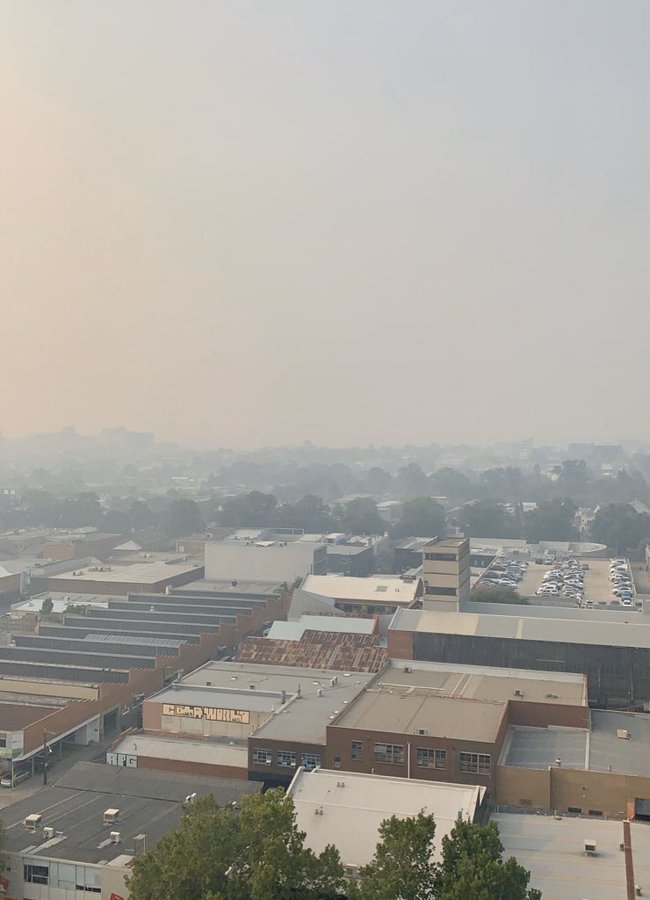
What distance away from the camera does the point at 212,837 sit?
11828mm

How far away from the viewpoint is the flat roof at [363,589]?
33.7 metres

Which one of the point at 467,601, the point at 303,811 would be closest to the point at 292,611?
the point at 467,601

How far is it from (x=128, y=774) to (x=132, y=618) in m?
14.3

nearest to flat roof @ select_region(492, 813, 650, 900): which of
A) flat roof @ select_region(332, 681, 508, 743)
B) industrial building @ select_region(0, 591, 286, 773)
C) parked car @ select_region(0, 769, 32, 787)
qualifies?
flat roof @ select_region(332, 681, 508, 743)

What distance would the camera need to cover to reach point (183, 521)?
62.8 metres

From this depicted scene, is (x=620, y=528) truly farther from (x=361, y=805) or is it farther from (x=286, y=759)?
(x=361, y=805)

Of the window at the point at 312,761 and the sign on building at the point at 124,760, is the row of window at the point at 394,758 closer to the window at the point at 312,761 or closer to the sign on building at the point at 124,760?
the window at the point at 312,761

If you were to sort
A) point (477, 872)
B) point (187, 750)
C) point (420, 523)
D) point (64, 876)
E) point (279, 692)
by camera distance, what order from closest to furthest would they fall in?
point (477, 872) → point (64, 876) → point (187, 750) → point (279, 692) → point (420, 523)

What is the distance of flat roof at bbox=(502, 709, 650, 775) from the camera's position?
688 inches

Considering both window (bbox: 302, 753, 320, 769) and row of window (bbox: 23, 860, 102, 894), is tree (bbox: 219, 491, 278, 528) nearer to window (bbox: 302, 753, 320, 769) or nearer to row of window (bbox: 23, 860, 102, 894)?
window (bbox: 302, 753, 320, 769)

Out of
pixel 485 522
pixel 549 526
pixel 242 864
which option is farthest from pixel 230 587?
pixel 549 526

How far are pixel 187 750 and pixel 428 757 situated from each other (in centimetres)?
559

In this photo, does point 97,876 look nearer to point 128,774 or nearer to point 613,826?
point 128,774

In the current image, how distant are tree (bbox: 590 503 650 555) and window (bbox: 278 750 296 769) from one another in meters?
41.3
